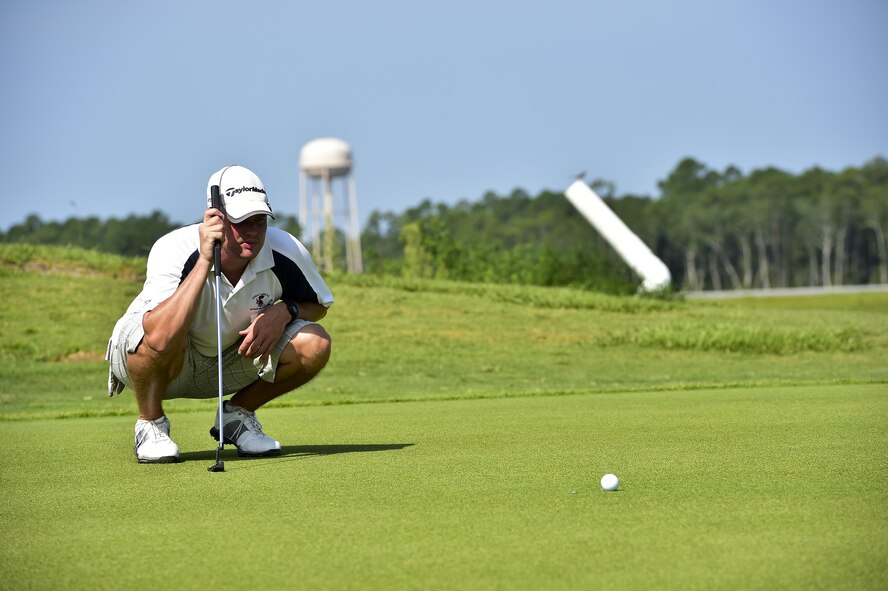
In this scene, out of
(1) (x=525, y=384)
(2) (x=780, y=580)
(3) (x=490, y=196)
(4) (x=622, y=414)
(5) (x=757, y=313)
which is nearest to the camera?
(2) (x=780, y=580)

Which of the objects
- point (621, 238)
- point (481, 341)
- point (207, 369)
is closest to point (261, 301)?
point (207, 369)

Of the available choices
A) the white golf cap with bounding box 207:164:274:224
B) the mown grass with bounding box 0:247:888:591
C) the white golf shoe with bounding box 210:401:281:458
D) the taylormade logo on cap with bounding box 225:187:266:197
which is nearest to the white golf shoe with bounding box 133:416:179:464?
the mown grass with bounding box 0:247:888:591

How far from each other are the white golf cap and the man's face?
0.07 metres

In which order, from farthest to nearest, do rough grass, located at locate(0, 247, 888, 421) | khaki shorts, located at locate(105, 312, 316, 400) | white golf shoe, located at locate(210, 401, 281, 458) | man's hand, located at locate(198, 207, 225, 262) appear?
rough grass, located at locate(0, 247, 888, 421), white golf shoe, located at locate(210, 401, 281, 458), khaki shorts, located at locate(105, 312, 316, 400), man's hand, located at locate(198, 207, 225, 262)

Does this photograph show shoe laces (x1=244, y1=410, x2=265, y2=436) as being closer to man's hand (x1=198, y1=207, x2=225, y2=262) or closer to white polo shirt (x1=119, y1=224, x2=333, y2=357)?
white polo shirt (x1=119, y1=224, x2=333, y2=357)

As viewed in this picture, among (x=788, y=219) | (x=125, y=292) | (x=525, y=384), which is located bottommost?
(x=525, y=384)

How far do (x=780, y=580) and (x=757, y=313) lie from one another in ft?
85.8

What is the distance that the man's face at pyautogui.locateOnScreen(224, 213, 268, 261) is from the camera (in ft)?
20.1

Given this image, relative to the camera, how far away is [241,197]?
6035mm

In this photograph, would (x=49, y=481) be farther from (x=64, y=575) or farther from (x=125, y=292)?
(x=125, y=292)

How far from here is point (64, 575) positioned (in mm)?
3557

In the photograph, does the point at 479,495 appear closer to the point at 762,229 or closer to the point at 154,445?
the point at 154,445

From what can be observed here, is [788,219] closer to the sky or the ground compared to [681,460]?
closer to the sky

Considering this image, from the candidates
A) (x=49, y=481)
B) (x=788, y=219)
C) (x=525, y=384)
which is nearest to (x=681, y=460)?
(x=49, y=481)
